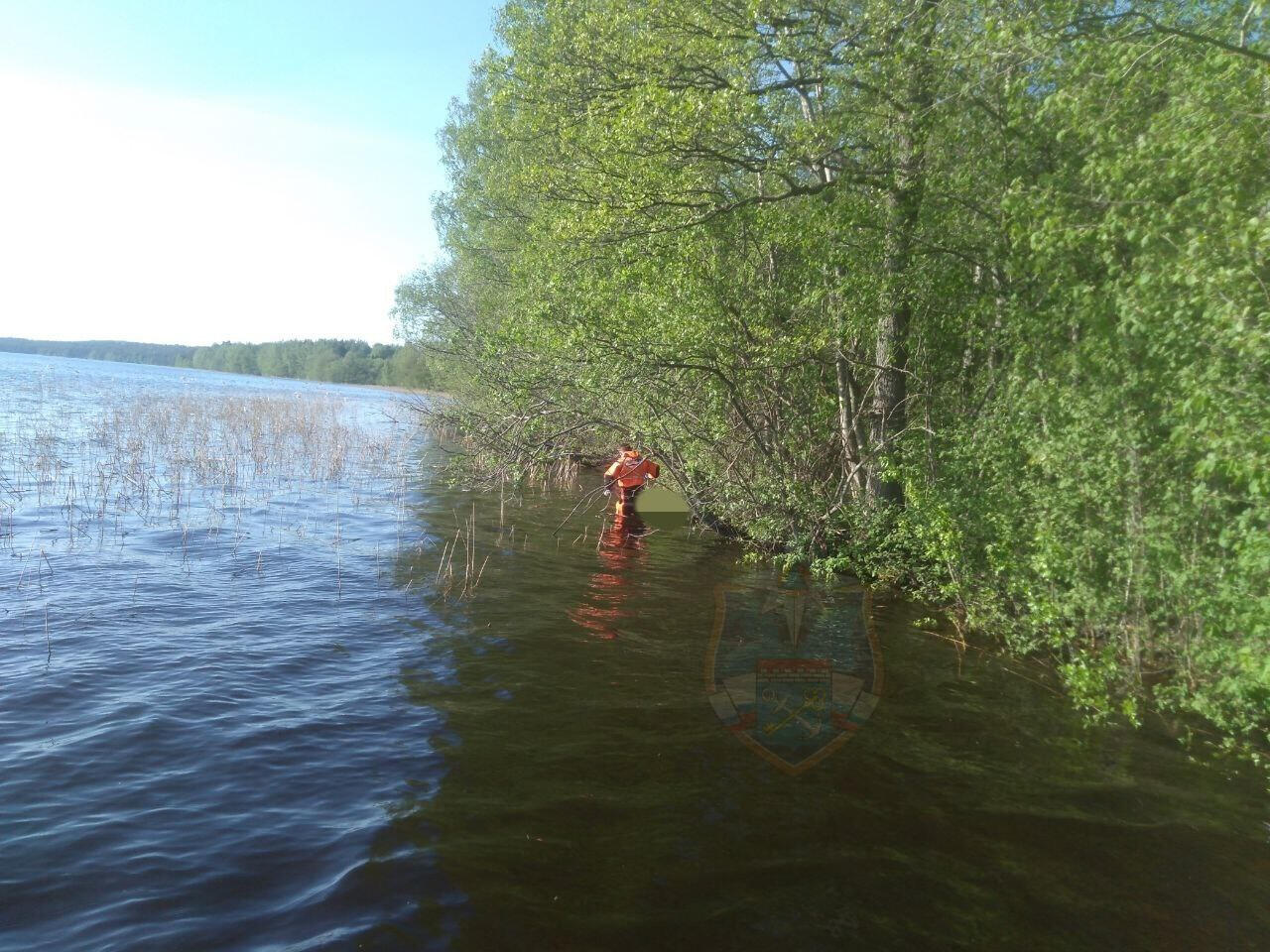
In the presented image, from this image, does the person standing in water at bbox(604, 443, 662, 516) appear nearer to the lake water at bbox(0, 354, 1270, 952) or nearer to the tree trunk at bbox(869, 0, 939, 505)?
the lake water at bbox(0, 354, 1270, 952)

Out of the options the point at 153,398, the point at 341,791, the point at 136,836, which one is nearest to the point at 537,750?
the point at 341,791

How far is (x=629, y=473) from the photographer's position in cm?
1527

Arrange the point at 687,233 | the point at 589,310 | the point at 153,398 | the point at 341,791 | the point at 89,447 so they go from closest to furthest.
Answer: the point at 341,791
the point at 687,233
the point at 589,310
the point at 89,447
the point at 153,398

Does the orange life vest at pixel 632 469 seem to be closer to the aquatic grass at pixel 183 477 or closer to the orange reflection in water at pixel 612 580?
the orange reflection in water at pixel 612 580

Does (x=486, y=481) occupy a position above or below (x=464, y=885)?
above

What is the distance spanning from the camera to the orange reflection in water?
385 inches

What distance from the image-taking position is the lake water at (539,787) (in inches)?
173

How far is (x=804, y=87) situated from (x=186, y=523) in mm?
11939

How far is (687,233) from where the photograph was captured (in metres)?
11.6

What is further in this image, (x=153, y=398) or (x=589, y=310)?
(x=153, y=398)

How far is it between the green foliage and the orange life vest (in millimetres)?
808

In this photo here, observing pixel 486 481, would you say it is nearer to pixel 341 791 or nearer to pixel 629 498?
pixel 629 498

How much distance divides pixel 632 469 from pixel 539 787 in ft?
32.0

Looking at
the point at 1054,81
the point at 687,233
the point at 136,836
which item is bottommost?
the point at 136,836
